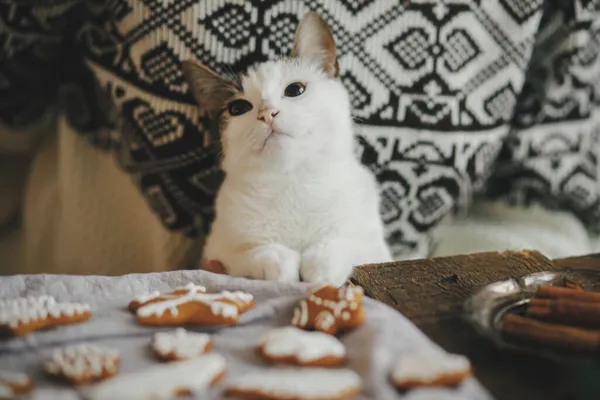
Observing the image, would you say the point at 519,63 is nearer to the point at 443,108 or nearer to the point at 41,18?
the point at 443,108

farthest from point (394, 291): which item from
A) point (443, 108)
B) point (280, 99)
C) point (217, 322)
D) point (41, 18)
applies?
point (41, 18)

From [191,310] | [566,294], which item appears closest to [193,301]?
[191,310]

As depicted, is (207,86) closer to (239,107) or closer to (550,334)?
(239,107)

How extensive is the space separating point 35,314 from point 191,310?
0.17m

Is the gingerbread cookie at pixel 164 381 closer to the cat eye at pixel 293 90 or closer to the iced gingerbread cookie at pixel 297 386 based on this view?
the iced gingerbread cookie at pixel 297 386

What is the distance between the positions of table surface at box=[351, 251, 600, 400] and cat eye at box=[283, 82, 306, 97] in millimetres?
315

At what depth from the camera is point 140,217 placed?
1190 millimetres

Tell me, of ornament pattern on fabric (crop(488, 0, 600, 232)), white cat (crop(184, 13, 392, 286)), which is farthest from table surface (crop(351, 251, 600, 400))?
ornament pattern on fabric (crop(488, 0, 600, 232))

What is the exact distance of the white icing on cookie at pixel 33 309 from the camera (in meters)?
0.61

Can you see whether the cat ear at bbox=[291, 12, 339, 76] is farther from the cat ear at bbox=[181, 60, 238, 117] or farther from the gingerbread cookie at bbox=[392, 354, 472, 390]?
the gingerbread cookie at bbox=[392, 354, 472, 390]

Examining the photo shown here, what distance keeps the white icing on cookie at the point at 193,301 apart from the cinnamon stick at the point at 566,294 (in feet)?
1.19

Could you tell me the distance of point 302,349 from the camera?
573 millimetres

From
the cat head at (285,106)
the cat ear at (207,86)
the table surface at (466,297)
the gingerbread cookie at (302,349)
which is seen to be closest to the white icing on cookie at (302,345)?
the gingerbread cookie at (302,349)

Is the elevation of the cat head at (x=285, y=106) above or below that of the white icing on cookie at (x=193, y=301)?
above
